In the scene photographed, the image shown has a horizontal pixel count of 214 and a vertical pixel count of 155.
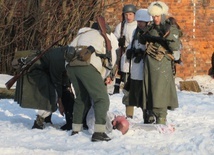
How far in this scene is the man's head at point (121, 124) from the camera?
25.3ft

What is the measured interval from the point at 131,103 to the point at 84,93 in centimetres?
115

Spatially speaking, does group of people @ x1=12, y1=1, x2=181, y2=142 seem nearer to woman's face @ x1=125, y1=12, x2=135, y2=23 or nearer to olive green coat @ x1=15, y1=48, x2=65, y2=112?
olive green coat @ x1=15, y1=48, x2=65, y2=112

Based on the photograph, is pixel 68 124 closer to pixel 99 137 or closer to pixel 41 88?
pixel 41 88

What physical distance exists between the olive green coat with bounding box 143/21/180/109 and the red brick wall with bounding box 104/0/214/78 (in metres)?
7.38

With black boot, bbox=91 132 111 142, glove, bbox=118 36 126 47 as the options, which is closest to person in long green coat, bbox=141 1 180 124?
black boot, bbox=91 132 111 142

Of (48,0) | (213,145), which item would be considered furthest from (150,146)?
(48,0)

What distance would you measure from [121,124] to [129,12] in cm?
413

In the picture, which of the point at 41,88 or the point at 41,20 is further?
the point at 41,20

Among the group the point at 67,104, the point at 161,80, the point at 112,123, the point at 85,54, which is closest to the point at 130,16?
the point at 67,104

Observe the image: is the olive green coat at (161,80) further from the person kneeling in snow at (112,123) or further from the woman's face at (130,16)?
the woman's face at (130,16)

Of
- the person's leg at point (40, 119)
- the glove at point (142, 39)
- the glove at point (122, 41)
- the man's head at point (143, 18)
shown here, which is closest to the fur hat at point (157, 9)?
the glove at point (142, 39)

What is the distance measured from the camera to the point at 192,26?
50.7 ft

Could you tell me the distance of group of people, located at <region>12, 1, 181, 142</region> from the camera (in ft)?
24.4

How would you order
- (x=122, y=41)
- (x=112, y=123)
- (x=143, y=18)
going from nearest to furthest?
1. (x=112, y=123)
2. (x=143, y=18)
3. (x=122, y=41)
